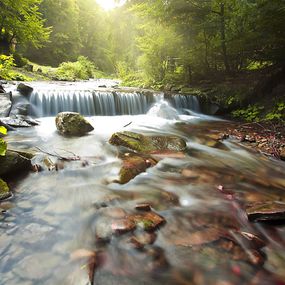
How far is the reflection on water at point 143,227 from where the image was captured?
2.42m

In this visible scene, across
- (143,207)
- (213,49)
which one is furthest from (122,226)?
(213,49)

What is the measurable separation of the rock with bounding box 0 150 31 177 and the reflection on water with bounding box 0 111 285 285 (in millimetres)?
265

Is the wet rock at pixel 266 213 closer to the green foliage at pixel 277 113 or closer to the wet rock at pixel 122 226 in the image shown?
the wet rock at pixel 122 226

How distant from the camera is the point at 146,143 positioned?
20.3ft

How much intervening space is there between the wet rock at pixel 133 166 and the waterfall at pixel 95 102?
5.61 meters

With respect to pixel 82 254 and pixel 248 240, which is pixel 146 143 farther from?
pixel 82 254

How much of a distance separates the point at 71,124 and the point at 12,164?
3.30 m

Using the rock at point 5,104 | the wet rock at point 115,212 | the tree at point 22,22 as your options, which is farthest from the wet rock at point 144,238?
the tree at point 22,22

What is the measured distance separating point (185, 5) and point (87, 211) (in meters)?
10.3

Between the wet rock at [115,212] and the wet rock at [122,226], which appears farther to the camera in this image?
the wet rock at [115,212]

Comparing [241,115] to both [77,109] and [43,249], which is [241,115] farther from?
[43,249]

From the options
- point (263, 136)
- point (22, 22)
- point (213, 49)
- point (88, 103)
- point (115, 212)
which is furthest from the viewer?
point (22, 22)

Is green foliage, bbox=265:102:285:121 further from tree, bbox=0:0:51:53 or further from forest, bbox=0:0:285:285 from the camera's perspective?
tree, bbox=0:0:51:53

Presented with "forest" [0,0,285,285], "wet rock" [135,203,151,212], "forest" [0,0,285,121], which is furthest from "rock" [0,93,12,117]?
"wet rock" [135,203,151,212]
